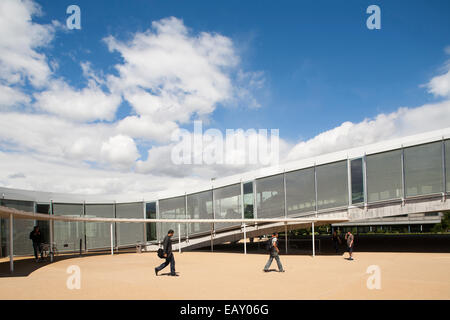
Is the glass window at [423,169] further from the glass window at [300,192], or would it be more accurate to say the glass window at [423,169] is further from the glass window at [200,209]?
the glass window at [200,209]

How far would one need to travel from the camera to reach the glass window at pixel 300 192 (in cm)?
2216

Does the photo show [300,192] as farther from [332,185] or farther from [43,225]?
[43,225]

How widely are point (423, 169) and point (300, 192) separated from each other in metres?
7.01

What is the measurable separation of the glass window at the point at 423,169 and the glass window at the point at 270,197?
7.48 meters

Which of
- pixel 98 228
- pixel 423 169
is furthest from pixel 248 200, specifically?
pixel 98 228

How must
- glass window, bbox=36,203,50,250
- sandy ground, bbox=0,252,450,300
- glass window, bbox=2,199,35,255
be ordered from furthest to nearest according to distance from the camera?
glass window, bbox=36,203,50,250 < glass window, bbox=2,199,35,255 < sandy ground, bbox=0,252,450,300

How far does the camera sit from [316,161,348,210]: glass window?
21109 mm

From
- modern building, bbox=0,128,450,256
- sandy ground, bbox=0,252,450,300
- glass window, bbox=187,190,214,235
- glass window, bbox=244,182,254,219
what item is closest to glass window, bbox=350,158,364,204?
modern building, bbox=0,128,450,256

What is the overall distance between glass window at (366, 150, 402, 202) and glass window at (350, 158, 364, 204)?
39cm

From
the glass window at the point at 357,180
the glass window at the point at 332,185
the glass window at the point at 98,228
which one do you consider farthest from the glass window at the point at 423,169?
the glass window at the point at 98,228

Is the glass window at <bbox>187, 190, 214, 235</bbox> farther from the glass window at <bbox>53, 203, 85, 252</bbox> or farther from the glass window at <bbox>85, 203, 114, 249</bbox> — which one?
the glass window at <bbox>53, 203, 85, 252</bbox>

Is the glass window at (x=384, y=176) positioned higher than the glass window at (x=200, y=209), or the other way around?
the glass window at (x=384, y=176)
